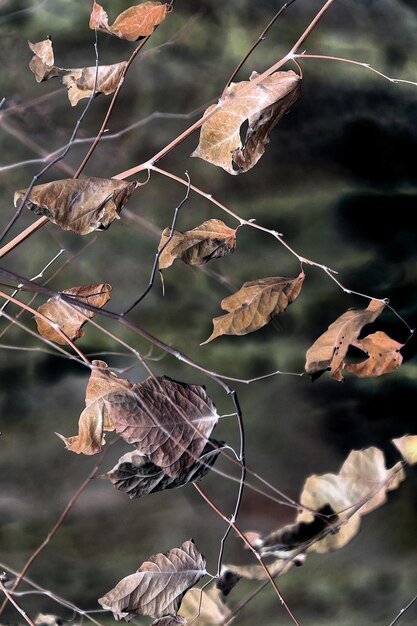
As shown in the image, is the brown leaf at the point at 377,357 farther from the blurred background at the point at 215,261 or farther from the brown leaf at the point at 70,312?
the brown leaf at the point at 70,312

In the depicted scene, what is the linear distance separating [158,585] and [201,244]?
0.15 metres

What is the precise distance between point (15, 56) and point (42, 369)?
0.14m

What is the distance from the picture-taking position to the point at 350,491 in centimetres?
33

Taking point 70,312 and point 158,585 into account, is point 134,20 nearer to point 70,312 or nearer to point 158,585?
point 70,312

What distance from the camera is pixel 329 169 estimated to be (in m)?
0.33

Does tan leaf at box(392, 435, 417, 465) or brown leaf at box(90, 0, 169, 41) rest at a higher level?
brown leaf at box(90, 0, 169, 41)

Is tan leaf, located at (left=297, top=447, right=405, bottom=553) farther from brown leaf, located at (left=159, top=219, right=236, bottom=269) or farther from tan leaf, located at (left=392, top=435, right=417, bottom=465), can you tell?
brown leaf, located at (left=159, top=219, right=236, bottom=269)

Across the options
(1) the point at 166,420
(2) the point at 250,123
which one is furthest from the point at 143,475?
(2) the point at 250,123

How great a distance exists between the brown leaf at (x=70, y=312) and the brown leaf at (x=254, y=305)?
52 millimetres

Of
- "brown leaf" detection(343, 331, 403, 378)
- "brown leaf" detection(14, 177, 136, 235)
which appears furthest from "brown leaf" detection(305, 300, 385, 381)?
"brown leaf" detection(14, 177, 136, 235)

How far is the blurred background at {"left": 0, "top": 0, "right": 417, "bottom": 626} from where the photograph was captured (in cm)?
32

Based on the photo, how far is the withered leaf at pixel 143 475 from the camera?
0.95 feet

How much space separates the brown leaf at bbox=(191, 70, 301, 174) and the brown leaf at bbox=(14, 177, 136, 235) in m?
0.04

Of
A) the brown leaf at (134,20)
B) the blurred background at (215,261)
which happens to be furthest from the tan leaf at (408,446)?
the brown leaf at (134,20)
